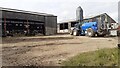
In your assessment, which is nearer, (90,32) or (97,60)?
(97,60)

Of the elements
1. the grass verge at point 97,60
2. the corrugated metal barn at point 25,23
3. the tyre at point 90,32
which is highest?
the corrugated metal barn at point 25,23

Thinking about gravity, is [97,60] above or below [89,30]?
below

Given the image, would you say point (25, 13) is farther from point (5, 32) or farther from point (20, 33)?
point (5, 32)

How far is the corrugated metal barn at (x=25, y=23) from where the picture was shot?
3699cm

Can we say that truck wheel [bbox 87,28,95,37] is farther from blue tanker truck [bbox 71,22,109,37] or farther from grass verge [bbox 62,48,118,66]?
grass verge [bbox 62,48,118,66]

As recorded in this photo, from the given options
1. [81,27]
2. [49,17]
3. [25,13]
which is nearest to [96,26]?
[81,27]

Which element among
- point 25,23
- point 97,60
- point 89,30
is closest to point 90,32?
point 89,30

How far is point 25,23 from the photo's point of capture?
135 ft

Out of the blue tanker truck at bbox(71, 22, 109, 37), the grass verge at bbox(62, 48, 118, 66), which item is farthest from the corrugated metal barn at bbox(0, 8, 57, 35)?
the grass verge at bbox(62, 48, 118, 66)

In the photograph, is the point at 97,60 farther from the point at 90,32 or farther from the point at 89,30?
the point at 89,30

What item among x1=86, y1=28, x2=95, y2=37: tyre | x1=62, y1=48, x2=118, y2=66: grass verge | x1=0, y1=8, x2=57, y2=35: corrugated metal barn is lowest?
x1=62, y1=48, x2=118, y2=66: grass verge

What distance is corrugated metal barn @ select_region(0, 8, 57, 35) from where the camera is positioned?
37.0 meters

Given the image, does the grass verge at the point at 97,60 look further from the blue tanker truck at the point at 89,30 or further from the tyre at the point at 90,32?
the blue tanker truck at the point at 89,30

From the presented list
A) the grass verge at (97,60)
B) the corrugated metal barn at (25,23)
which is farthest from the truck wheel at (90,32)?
the grass verge at (97,60)
